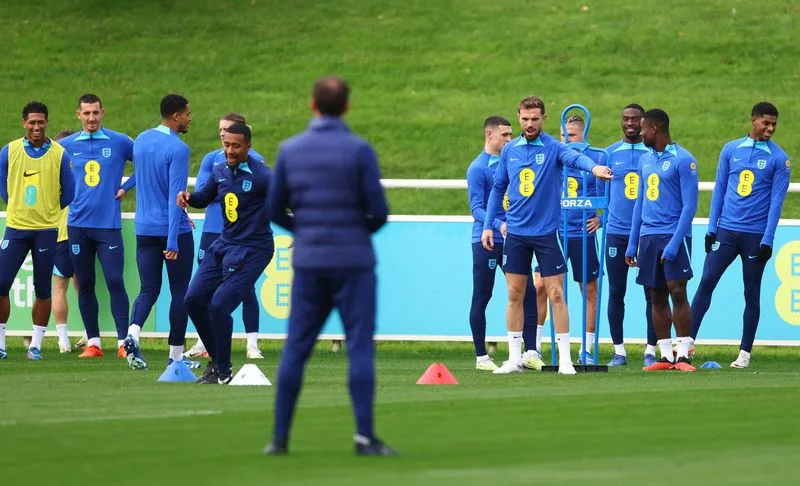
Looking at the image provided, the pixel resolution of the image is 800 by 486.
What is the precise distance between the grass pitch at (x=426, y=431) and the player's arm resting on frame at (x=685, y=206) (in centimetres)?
128

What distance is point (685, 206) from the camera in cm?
1532

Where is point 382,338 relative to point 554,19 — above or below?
below

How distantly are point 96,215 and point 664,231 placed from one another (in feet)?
18.3

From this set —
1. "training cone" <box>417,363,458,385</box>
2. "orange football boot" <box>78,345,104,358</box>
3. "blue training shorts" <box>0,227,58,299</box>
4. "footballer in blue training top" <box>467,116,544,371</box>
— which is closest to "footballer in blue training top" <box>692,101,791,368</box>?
"footballer in blue training top" <box>467,116,544,371</box>

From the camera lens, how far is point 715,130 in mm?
31047

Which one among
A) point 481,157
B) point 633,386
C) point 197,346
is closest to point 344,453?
point 633,386

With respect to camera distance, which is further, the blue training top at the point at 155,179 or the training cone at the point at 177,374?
the blue training top at the point at 155,179

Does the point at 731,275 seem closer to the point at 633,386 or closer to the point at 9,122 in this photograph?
the point at 633,386

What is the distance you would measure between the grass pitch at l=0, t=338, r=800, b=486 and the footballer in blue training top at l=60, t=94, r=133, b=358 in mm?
2507

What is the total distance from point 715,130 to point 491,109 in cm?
428

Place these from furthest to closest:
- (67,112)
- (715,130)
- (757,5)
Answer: (757,5) → (67,112) → (715,130)

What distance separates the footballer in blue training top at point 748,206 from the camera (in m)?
16.0

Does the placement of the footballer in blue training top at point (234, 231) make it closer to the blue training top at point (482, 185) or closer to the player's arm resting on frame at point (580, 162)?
the player's arm resting on frame at point (580, 162)

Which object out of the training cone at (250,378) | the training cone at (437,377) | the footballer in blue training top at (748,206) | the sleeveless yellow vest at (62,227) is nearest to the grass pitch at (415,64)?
the sleeveless yellow vest at (62,227)
